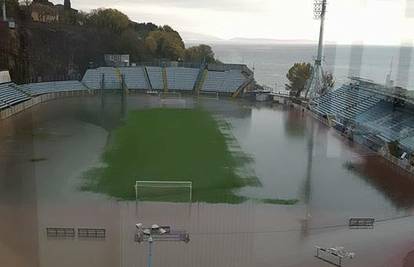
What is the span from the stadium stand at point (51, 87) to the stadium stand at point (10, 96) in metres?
0.34

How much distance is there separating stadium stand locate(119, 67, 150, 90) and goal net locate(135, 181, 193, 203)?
26.1ft

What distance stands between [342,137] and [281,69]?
25.9 feet

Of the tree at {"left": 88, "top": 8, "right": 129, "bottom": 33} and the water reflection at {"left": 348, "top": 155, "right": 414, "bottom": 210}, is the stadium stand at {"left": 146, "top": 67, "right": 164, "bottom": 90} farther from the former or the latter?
the water reflection at {"left": 348, "top": 155, "right": 414, "bottom": 210}

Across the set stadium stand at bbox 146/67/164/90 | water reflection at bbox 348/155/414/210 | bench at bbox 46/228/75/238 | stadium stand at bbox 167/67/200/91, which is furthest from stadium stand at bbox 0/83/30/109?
water reflection at bbox 348/155/414/210

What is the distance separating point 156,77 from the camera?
42.5ft

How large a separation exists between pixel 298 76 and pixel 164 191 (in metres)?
9.85

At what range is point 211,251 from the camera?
3.17m

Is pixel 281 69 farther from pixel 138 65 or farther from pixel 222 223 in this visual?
pixel 222 223

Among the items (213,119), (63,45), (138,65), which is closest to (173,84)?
(138,65)

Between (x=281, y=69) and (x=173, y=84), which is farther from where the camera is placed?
(x=281, y=69)

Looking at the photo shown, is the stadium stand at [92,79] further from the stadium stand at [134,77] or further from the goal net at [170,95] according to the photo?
the goal net at [170,95]

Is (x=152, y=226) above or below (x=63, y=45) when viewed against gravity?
below

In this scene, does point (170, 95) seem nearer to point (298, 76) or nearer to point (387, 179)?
point (298, 76)

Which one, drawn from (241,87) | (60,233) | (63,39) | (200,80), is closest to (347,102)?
(241,87)
